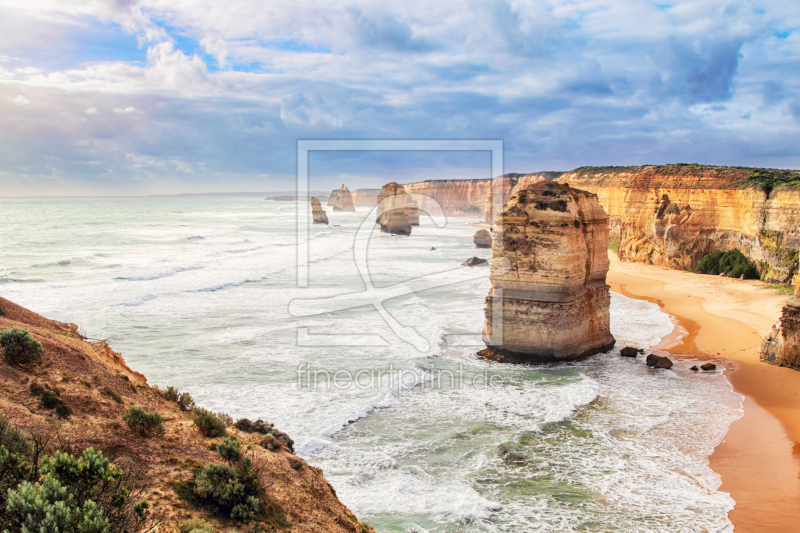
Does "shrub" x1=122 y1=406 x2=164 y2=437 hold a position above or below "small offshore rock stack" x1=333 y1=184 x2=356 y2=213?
below

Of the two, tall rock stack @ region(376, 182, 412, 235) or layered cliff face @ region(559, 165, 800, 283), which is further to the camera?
tall rock stack @ region(376, 182, 412, 235)

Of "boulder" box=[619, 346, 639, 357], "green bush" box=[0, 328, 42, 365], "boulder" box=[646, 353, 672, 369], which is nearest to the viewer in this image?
"green bush" box=[0, 328, 42, 365]

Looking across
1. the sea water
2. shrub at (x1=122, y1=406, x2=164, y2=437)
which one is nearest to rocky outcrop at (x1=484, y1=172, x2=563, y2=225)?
the sea water

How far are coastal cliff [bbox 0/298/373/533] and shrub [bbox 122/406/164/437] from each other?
46 millimetres

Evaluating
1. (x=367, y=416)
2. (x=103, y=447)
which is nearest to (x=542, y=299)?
(x=367, y=416)

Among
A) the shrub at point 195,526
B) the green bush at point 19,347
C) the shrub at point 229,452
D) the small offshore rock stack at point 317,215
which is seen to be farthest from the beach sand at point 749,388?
the small offshore rock stack at point 317,215

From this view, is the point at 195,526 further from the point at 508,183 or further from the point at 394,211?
the point at 508,183

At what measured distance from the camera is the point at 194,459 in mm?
6254

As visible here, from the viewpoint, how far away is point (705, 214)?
119 feet

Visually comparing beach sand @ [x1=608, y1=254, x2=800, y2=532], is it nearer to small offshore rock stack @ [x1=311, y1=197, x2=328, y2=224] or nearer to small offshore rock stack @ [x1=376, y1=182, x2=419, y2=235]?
small offshore rock stack @ [x1=376, y1=182, x2=419, y2=235]

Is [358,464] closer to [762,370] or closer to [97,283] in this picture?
[762,370]

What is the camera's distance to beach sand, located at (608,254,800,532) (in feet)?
29.4

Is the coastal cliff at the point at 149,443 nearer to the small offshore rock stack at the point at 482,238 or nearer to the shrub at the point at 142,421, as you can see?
the shrub at the point at 142,421

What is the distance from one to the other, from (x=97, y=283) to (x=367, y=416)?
2282cm
